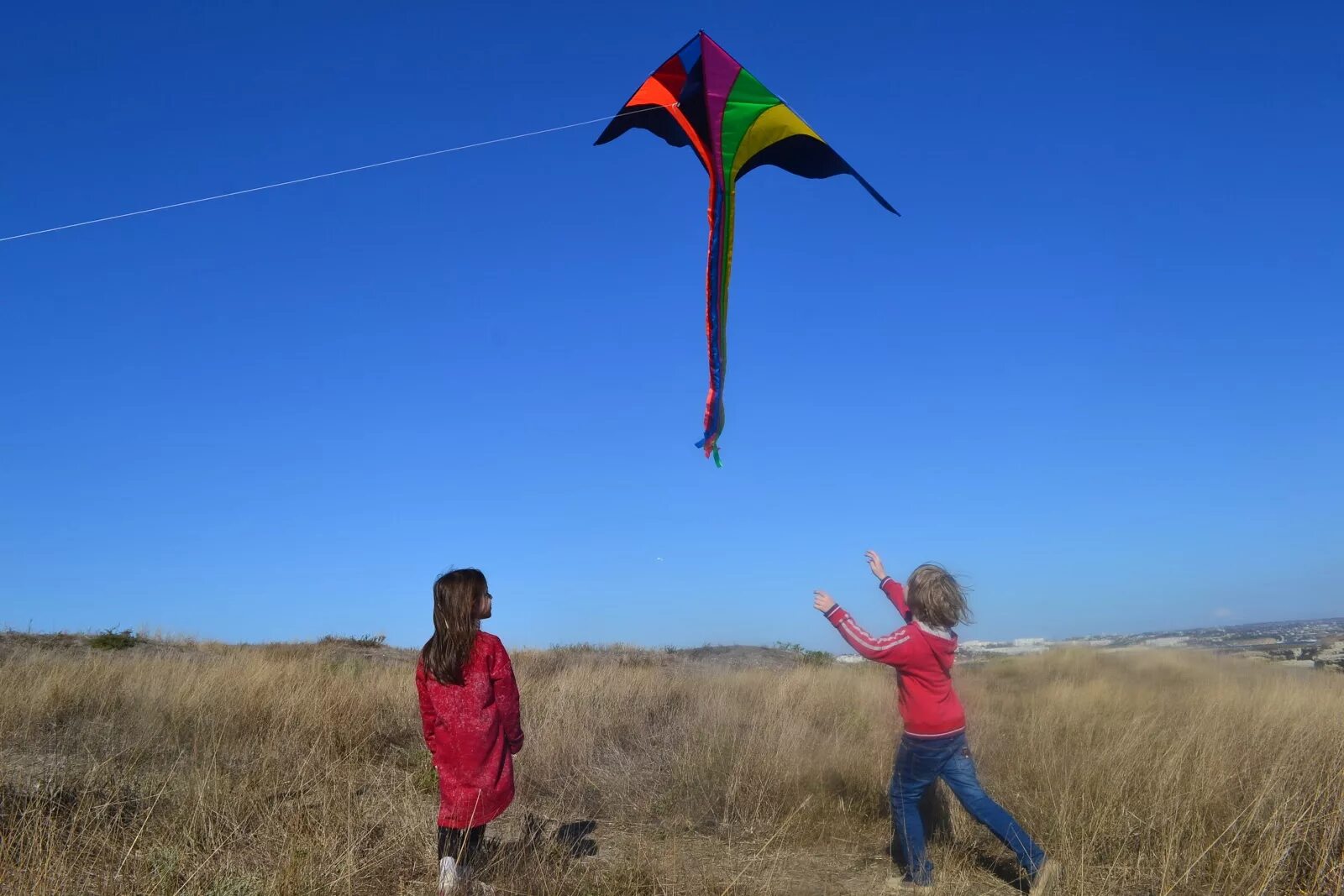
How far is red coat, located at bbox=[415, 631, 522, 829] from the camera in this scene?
12.9ft

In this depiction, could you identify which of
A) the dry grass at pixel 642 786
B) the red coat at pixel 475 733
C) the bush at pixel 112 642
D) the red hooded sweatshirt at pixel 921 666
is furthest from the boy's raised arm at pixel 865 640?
the bush at pixel 112 642

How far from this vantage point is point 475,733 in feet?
13.0

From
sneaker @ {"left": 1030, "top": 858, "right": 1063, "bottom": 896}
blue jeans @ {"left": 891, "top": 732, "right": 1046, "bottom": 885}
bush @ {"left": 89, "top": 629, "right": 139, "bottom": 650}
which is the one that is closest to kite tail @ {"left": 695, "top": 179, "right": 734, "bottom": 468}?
blue jeans @ {"left": 891, "top": 732, "right": 1046, "bottom": 885}

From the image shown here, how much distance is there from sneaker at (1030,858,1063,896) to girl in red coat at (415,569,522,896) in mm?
2255

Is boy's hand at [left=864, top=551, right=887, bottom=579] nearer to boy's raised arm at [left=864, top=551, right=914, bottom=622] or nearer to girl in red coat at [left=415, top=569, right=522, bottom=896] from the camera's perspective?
boy's raised arm at [left=864, top=551, right=914, bottom=622]

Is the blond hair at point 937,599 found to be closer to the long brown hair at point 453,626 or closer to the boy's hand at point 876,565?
the boy's hand at point 876,565

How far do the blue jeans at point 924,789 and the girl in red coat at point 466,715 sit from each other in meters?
1.83

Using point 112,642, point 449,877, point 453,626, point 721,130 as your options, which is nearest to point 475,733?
point 453,626

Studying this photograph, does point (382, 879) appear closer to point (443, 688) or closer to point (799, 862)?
point (443, 688)

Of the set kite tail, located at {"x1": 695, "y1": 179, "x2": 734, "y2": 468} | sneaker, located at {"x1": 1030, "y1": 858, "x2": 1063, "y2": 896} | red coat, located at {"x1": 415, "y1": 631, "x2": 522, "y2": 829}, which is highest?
kite tail, located at {"x1": 695, "y1": 179, "x2": 734, "y2": 468}

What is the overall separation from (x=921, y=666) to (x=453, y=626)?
7.01 feet

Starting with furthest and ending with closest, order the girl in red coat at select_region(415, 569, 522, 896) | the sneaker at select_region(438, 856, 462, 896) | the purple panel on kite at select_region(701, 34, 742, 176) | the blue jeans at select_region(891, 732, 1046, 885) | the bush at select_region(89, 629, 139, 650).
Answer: the bush at select_region(89, 629, 139, 650) < the purple panel on kite at select_region(701, 34, 742, 176) < the blue jeans at select_region(891, 732, 1046, 885) < the girl in red coat at select_region(415, 569, 522, 896) < the sneaker at select_region(438, 856, 462, 896)

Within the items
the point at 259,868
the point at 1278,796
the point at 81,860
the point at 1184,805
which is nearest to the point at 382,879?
the point at 259,868

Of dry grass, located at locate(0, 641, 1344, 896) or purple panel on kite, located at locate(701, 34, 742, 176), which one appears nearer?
dry grass, located at locate(0, 641, 1344, 896)
